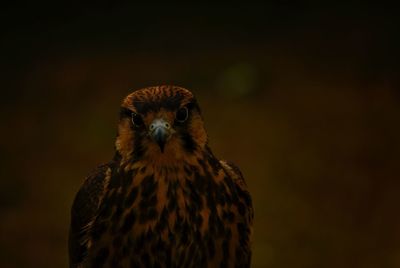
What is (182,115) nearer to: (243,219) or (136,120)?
(136,120)

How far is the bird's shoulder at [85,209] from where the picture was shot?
10.7ft

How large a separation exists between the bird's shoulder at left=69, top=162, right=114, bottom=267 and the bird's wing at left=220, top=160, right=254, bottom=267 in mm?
483

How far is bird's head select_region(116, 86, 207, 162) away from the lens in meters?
3.04

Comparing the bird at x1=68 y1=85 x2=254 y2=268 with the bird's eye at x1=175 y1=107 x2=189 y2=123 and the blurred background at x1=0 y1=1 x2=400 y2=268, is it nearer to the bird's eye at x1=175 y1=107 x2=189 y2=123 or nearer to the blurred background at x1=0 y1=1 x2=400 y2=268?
the bird's eye at x1=175 y1=107 x2=189 y2=123

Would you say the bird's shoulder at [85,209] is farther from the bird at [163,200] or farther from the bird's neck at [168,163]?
the bird's neck at [168,163]

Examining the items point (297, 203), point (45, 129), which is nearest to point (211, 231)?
point (297, 203)

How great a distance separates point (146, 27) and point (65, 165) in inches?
90.7

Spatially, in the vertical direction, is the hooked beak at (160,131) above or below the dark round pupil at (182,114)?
below

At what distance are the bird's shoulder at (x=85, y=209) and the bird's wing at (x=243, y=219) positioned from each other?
48cm

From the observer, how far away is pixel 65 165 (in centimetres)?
609

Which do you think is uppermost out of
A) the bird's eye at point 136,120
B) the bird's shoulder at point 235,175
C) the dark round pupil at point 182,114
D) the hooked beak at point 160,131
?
the dark round pupil at point 182,114

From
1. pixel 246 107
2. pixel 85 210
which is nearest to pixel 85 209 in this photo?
pixel 85 210

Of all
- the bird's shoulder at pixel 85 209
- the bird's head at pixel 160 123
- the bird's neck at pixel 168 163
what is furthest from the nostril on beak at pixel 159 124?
the bird's shoulder at pixel 85 209

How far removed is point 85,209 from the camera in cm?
332
